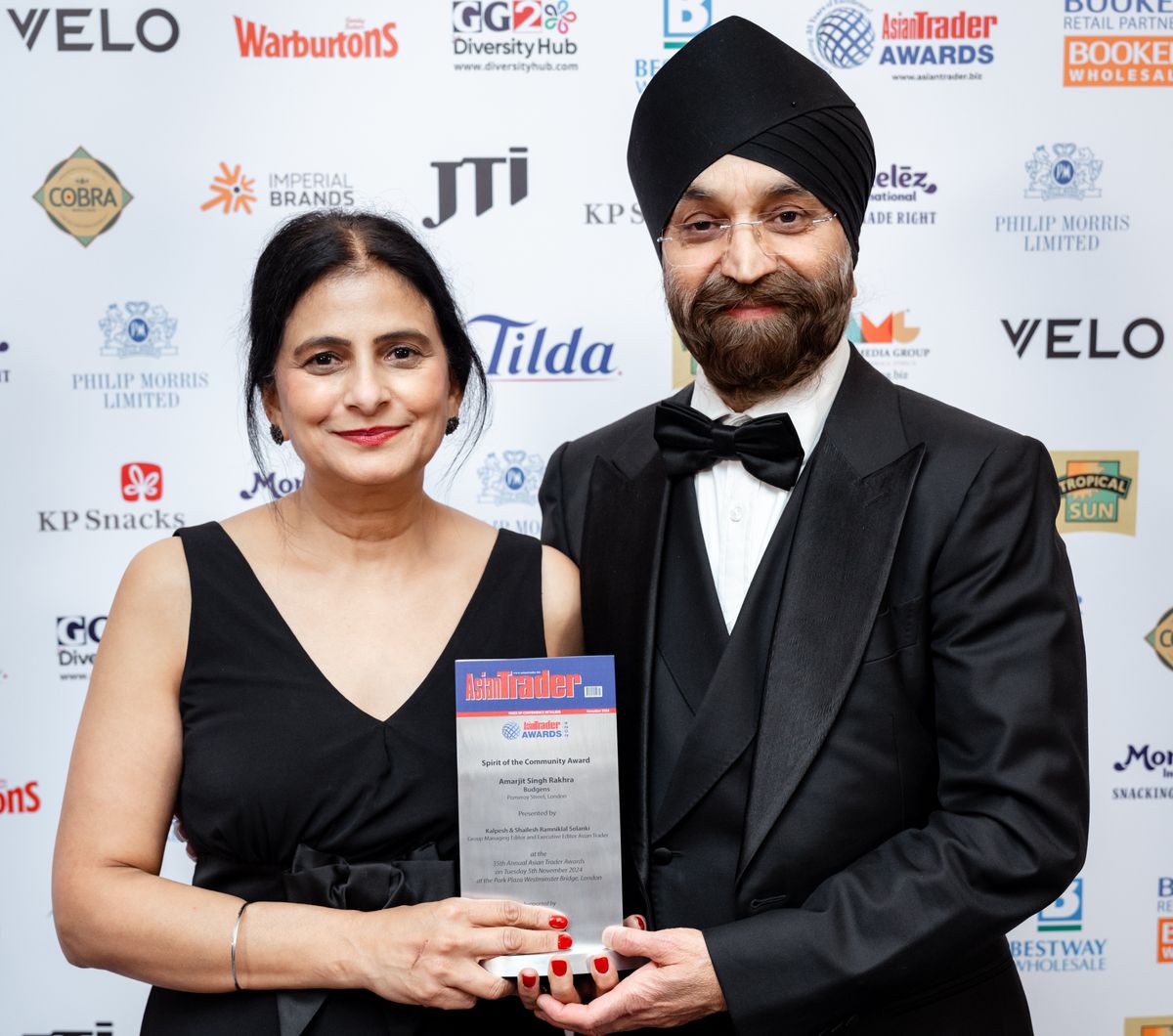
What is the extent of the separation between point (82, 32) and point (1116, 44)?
238 centimetres

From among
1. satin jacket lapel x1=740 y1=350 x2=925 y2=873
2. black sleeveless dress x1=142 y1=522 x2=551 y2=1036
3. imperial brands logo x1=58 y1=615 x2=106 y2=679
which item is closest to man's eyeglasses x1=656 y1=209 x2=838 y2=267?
satin jacket lapel x1=740 y1=350 x2=925 y2=873

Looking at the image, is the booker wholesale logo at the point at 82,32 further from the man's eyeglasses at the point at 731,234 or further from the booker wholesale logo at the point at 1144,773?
the booker wholesale logo at the point at 1144,773

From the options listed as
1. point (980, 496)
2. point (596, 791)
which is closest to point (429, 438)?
point (596, 791)

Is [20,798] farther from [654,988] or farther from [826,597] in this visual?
[826,597]

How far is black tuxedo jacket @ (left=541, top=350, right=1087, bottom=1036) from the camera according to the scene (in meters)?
1.61

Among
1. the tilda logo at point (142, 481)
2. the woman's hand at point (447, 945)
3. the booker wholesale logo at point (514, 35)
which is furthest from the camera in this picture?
the tilda logo at point (142, 481)

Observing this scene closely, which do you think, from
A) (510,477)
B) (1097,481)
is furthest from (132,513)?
(1097,481)

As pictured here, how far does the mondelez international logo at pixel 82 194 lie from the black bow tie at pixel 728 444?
5.39ft

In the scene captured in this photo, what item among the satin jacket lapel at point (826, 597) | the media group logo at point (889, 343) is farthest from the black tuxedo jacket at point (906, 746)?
the media group logo at point (889, 343)

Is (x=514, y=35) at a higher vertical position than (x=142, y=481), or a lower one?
higher

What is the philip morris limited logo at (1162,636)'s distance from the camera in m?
2.92

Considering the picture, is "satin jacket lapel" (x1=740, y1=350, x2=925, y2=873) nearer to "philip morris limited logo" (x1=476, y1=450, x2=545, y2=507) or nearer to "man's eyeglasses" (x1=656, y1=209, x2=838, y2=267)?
"man's eyeglasses" (x1=656, y1=209, x2=838, y2=267)

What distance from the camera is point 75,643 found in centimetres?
288

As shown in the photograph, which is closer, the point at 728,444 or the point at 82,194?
the point at 728,444
